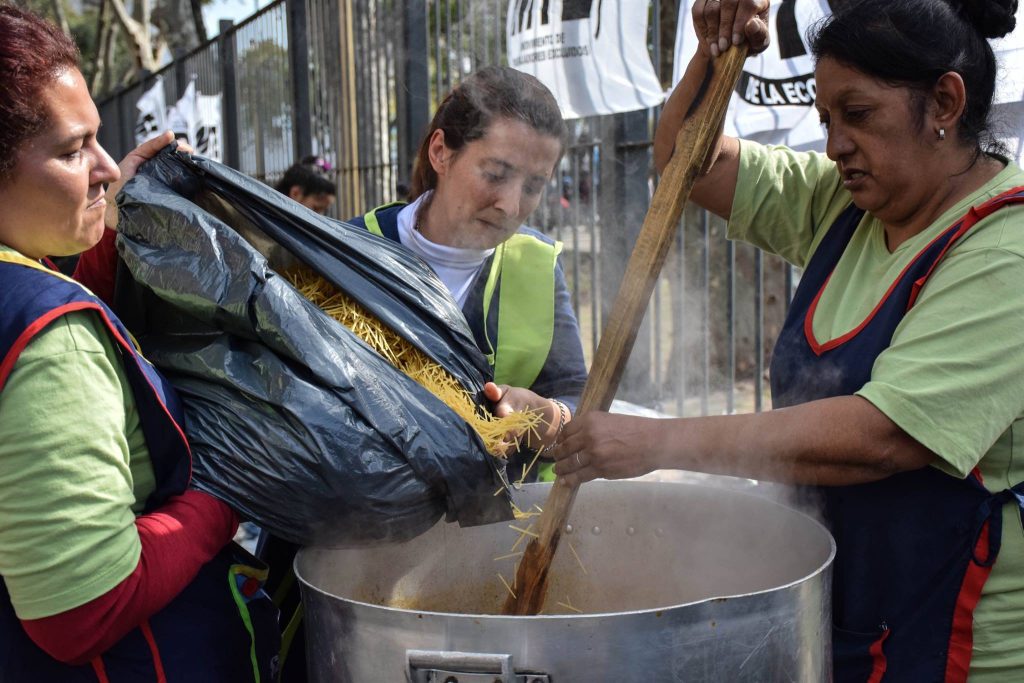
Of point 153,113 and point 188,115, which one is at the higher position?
point 188,115

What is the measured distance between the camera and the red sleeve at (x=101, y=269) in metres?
1.69

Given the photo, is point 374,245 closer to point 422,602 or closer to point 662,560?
point 422,602

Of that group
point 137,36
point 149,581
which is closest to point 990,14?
point 149,581

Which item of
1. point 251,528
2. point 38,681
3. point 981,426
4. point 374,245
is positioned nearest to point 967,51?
point 981,426

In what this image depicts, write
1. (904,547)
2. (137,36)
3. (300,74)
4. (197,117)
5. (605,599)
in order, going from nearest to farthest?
1. (904,547)
2. (605,599)
3. (300,74)
4. (197,117)
5. (137,36)

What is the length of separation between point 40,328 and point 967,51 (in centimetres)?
150

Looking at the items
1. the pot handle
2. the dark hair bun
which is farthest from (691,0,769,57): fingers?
the pot handle

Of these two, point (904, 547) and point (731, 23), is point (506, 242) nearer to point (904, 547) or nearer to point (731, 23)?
point (731, 23)

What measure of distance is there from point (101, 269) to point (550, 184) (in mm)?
3981

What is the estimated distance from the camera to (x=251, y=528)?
4.04 metres

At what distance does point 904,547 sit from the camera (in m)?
1.52

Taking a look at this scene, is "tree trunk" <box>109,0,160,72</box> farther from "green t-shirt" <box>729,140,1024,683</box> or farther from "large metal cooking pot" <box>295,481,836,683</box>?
"green t-shirt" <box>729,140,1024,683</box>

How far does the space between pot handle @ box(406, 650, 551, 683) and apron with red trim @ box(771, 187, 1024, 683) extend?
68cm

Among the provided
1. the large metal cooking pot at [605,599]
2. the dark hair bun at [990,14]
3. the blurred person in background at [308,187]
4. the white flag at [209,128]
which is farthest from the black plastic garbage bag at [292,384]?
the white flag at [209,128]
